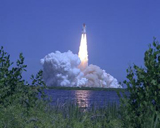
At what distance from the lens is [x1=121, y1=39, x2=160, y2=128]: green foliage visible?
603cm

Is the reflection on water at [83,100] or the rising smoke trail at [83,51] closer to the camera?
the reflection on water at [83,100]

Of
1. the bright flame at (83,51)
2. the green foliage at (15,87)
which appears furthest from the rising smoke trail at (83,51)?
the green foliage at (15,87)

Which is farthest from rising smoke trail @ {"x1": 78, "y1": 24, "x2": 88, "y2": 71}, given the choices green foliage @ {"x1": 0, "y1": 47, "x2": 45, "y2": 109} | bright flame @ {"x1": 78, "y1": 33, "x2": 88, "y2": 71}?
green foliage @ {"x1": 0, "y1": 47, "x2": 45, "y2": 109}

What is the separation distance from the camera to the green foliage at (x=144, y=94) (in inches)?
237

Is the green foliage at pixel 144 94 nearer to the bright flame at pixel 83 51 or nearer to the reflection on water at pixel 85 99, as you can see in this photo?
the reflection on water at pixel 85 99

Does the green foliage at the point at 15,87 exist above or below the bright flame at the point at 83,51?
below

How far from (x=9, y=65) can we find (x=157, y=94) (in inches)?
152

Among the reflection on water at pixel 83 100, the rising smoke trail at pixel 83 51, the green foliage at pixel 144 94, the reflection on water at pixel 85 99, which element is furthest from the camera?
the rising smoke trail at pixel 83 51

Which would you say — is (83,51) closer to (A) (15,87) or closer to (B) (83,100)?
(B) (83,100)

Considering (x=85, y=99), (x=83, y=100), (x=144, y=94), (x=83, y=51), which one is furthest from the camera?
(x=83, y=51)

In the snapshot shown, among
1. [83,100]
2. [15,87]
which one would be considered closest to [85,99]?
[83,100]

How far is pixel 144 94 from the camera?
627cm

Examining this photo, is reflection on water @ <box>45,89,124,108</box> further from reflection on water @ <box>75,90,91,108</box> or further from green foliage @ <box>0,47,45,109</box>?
green foliage @ <box>0,47,45,109</box>

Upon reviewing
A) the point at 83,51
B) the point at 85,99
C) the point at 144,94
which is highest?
the point at 83,51
